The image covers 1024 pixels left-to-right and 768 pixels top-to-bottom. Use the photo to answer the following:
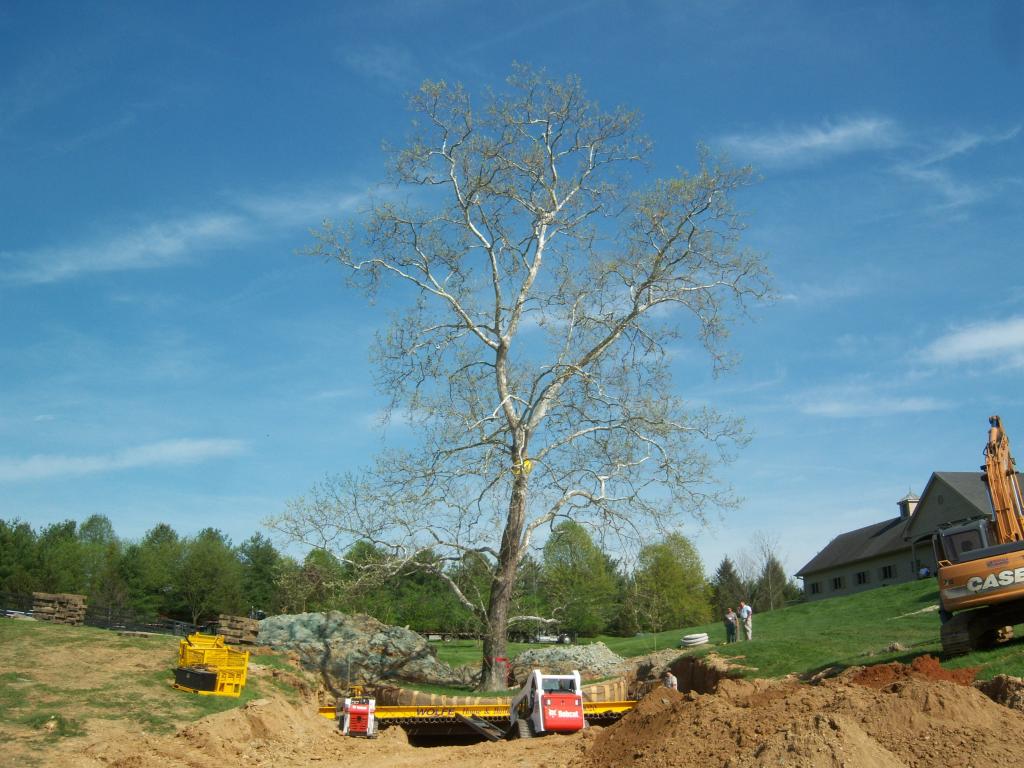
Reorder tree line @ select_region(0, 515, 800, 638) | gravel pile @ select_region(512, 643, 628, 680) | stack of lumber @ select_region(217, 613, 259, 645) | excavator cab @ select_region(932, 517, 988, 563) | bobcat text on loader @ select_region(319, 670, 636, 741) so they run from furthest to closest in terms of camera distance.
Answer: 1. tree line @ select_region(0, 515, 800, 638)
2. gravel pile @ select_region(512, 643, 628, 680)
3. stack of lumber @ select_region(217, 613, 259, 645)
4. bobcat text on loader @ select_region(319, 670, 636, 741)
5. excavator cab @ select_region(932, 517, 988, 563)

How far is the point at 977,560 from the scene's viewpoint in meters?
14.1

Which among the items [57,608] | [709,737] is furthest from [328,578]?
[709,737]

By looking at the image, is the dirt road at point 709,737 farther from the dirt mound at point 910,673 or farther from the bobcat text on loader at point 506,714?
the bobcat text on loader at point 506,714

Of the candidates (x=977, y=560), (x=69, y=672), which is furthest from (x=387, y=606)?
(x=977, y=560)

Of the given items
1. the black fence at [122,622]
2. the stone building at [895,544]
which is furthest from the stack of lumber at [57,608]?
the stone building at [895,544]

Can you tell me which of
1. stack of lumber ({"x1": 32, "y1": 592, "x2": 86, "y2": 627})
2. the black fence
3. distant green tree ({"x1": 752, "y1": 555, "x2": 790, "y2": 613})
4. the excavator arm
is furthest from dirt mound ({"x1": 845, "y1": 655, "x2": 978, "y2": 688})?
distant green tree ({"x1": 752, "y1": 555, "x2": 790, "y2": 613})

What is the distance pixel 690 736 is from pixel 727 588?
59.6m

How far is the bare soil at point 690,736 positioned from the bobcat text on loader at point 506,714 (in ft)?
2.02

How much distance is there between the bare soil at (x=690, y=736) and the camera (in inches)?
383

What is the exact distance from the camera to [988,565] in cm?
1392

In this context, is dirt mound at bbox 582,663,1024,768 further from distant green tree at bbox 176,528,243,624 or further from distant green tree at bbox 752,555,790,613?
distant green tree at bbox 176,528,243,624

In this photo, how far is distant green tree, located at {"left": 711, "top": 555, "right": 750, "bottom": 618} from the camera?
6700 cm

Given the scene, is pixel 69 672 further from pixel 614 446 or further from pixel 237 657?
pixel 614 446

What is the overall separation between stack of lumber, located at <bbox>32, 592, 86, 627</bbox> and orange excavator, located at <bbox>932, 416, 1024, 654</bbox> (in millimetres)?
22095
